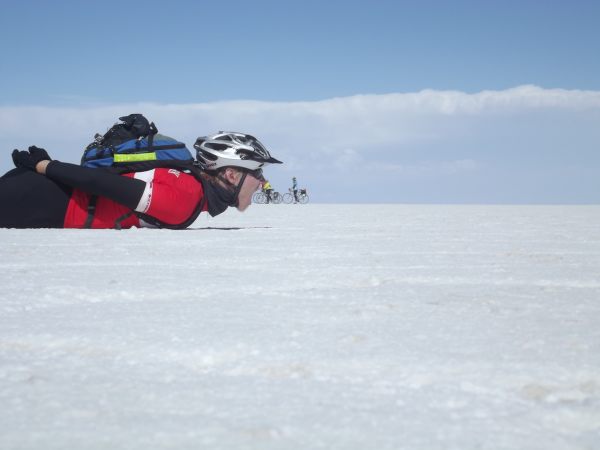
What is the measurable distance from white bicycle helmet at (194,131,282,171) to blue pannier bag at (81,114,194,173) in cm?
18

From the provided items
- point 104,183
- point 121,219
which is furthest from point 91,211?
point 104,183

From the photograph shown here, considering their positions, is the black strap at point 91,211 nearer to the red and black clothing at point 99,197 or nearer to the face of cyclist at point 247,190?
the red and black clothing at point 99,197

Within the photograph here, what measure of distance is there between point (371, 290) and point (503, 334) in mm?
704

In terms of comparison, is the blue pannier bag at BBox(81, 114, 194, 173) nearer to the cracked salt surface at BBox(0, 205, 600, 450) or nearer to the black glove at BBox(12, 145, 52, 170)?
the black glove at BBox(12, 145, 52, 170)

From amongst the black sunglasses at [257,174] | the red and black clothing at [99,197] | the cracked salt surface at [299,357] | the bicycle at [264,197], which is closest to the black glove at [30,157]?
the red and black clothing at [99,197]

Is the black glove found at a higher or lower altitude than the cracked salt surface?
higher

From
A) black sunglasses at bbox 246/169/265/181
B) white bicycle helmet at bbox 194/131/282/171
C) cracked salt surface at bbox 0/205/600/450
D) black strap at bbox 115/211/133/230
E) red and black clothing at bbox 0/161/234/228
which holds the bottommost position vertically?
cracked salt surface at bbox 0/205/600/450

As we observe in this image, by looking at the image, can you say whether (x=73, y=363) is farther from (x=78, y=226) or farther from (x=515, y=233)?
(x=515, y=233)

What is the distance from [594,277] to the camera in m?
2.52

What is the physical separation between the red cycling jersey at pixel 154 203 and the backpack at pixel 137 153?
0.05 metres

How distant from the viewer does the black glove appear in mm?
4574

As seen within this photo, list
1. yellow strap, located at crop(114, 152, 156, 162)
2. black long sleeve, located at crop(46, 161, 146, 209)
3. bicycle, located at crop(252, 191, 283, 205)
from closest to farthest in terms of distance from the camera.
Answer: black long sleeve, located at crop(46, 161, 146, 209)
yellow strap, located at crop(114, 152, 156, 162)
bicycle, located at crop(252, 191, 283, 205)

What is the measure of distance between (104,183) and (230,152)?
1029 mm

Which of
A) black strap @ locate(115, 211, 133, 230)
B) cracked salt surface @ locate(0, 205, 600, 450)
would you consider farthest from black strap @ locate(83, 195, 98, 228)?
cracked salt surface @ locate(0, 205, 600, 450)
